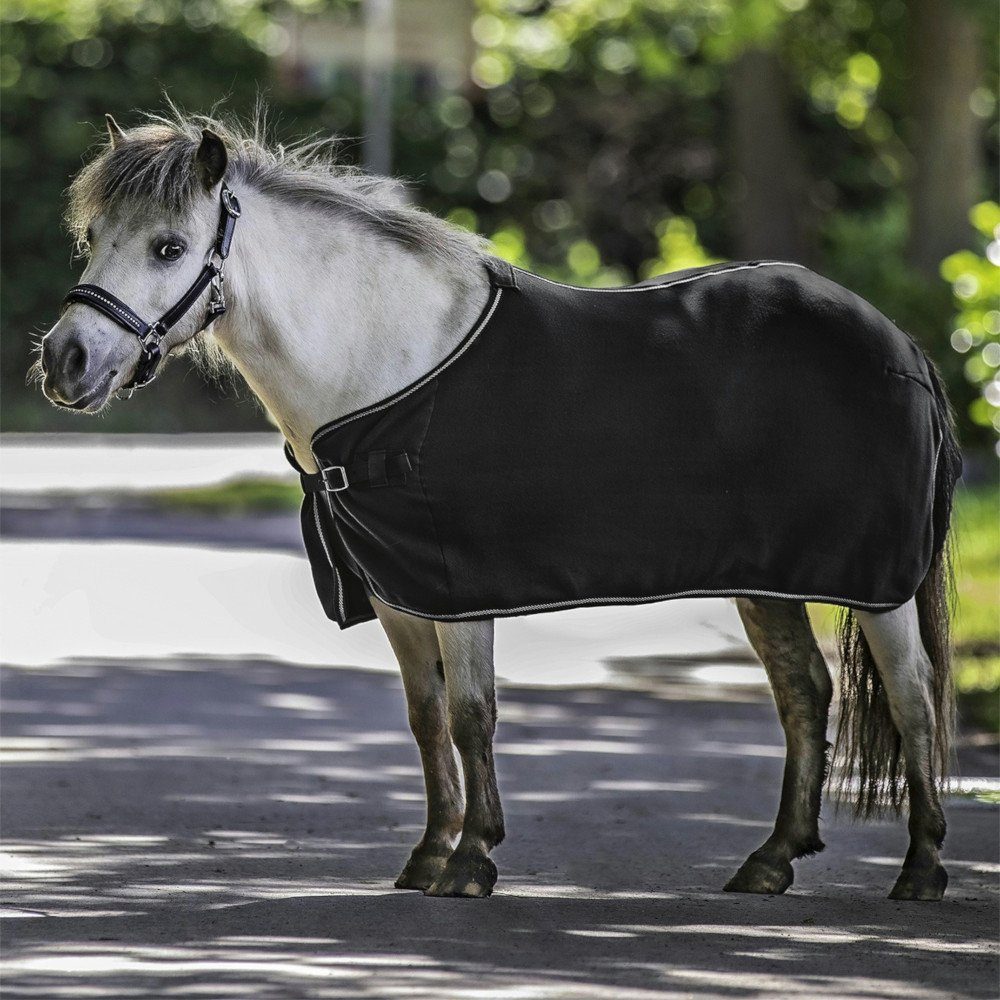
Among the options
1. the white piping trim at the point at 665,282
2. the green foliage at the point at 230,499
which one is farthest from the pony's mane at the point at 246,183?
the green foliage at the point at 230,499

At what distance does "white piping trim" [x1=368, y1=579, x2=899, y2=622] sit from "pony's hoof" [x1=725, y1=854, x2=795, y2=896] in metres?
0.83

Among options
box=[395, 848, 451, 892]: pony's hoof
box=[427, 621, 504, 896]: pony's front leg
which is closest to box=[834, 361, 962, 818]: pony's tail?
box=[427, 621, 504, 896]: pony's front leg

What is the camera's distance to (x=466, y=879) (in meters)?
6.14

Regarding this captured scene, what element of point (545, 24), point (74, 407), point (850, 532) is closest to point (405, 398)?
point (74, 407)

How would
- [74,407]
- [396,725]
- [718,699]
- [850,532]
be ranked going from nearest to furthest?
[74,407], [850,532], [396,725], [718,699]

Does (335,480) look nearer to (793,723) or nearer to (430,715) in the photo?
(430,715)

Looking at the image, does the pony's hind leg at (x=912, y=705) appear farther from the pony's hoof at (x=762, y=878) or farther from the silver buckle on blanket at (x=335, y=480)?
the silver buckle on blanket at (x=335, y=480)

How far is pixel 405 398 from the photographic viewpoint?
613 centimetres

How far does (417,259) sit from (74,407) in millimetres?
1119

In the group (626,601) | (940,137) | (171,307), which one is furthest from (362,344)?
(940,137)

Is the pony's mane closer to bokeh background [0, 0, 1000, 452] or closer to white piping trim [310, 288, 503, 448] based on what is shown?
white piping trim [310, 288, 503, 448]

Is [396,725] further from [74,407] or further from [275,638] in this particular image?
[74,407]

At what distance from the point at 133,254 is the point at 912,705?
2.77 metres

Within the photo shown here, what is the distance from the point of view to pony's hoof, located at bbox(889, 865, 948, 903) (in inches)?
254
